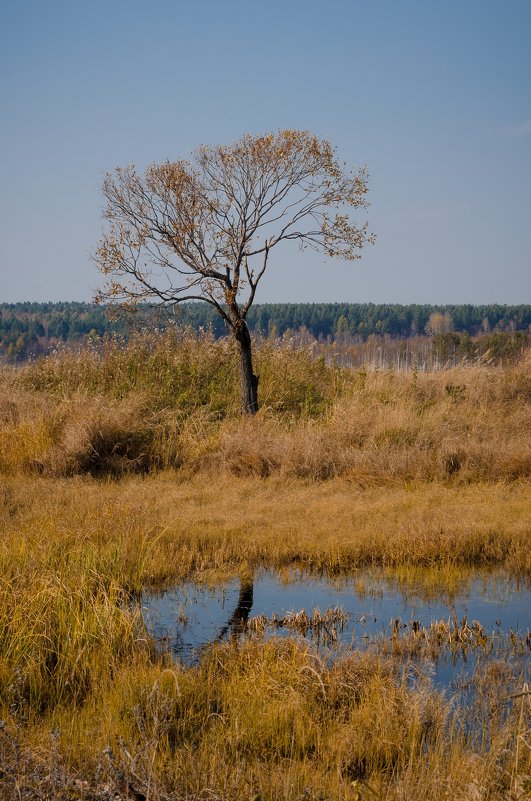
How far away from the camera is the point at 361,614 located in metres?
7.08

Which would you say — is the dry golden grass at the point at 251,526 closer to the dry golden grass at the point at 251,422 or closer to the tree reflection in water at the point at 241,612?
the tree reflection in water at the point at 241,612

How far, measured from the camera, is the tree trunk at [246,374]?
15531 mm

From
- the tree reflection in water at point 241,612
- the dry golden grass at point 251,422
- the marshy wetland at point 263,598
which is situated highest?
the dry golden grass at point 251,422

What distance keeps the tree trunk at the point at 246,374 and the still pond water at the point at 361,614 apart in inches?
293

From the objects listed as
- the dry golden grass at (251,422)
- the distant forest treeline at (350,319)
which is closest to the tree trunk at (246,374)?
the dry golden grass at (251,422)

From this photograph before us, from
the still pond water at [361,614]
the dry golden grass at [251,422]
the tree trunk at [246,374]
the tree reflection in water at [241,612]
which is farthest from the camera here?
the tree trunk at [246,374]

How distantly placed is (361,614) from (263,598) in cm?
98

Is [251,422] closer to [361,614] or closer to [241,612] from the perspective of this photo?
[241,612]

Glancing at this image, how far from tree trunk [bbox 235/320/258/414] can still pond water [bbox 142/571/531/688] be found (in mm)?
7435

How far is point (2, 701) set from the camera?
5051 mm

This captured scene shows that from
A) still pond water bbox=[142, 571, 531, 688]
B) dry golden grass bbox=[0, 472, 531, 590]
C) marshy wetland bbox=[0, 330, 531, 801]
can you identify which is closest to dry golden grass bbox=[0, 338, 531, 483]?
marshy wetland bbox=[0, 330, 531, 801]

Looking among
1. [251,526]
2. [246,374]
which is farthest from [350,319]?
[251,526]

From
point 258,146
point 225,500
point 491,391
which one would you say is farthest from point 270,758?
point 491,391

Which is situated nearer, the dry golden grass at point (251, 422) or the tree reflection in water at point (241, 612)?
the tree reflection in water at point (241, 612)
